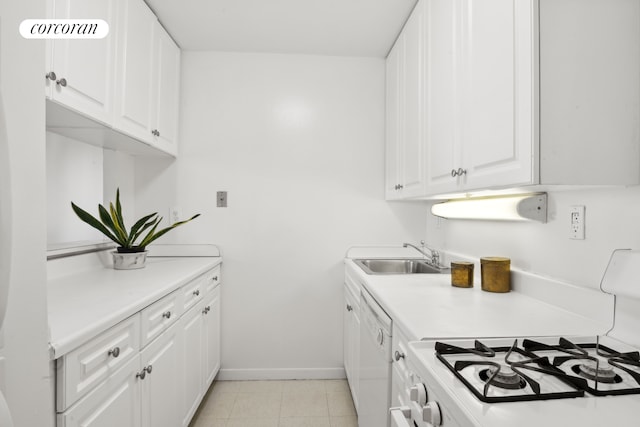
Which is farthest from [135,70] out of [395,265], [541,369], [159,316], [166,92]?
[541,369]

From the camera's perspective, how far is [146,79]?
6.44 feet

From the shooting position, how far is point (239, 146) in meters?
2.55

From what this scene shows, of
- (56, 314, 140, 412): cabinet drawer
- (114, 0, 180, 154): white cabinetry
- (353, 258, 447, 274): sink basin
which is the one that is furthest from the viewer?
(353, 258, 447, 274): sink basin

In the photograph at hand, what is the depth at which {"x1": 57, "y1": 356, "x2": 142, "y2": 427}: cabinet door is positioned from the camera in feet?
3.11

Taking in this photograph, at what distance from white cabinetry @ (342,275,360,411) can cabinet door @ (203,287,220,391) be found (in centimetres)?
90

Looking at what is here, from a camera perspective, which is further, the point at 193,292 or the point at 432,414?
the point at 193,292

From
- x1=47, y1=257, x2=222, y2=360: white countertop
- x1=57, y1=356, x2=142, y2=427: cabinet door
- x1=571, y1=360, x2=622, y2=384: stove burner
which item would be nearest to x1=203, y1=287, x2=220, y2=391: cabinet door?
x1=47, y1=257, x2=222, y2=360: white countertop

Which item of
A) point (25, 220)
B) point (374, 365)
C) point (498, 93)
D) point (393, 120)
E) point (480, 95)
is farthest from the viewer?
point (393, 120)

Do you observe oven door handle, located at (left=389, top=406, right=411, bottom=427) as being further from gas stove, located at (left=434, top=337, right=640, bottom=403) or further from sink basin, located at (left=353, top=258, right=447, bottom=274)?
sink basin, located at (left=353, top=258, right=447, bottom=274)

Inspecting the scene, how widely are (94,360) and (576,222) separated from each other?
1.62m

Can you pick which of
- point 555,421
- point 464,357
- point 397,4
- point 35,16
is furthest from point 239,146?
point 555,421

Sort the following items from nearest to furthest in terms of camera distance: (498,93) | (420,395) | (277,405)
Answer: (420,395)
(498,93)
(277,405)

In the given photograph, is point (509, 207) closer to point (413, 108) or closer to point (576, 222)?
point (576, 222)

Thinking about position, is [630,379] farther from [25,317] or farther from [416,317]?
[25,317]
